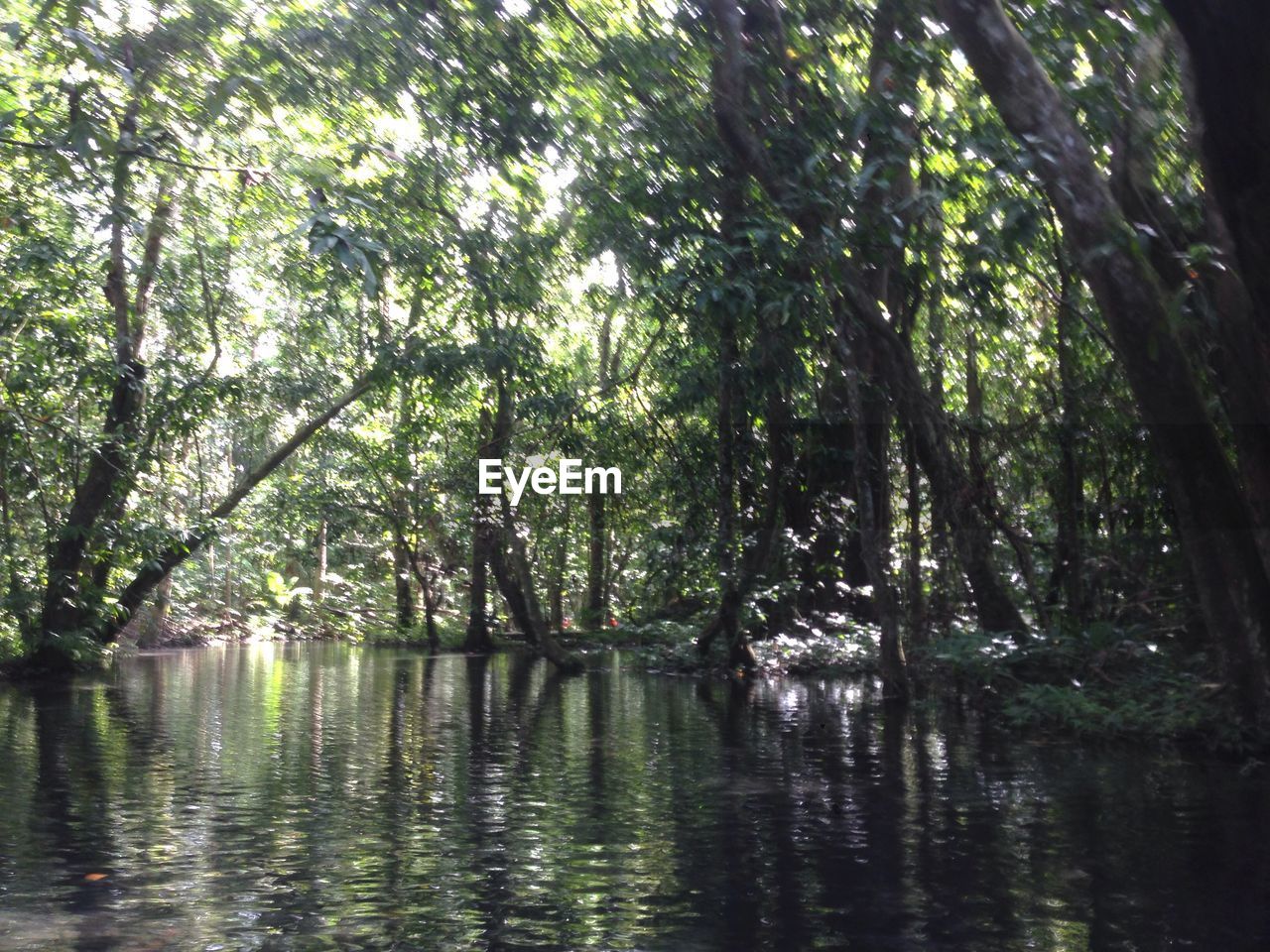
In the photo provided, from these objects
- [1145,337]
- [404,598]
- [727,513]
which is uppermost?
[1145,337]

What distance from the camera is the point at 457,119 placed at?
37.6 ft

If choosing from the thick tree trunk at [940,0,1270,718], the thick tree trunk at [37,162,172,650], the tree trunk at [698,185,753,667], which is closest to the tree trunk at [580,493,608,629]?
the tree trunk at [698,185,753,667]

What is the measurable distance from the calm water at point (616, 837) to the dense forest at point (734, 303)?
199cm

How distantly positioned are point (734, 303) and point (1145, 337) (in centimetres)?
374

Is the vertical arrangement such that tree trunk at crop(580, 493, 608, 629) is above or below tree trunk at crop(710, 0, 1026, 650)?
below

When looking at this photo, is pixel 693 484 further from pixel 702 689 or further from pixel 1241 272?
pixel 1241 272

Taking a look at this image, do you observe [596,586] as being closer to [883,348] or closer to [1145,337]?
[883,348]

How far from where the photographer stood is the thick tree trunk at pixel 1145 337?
7.57m

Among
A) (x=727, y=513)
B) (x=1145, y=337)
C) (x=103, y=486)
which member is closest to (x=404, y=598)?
(x=103, y=486)

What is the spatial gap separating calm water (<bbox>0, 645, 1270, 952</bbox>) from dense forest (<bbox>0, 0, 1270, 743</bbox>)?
1.99 m

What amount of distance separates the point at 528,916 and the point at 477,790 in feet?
9.90

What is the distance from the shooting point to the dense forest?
7734 mm

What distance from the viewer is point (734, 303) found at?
10570 millimetres

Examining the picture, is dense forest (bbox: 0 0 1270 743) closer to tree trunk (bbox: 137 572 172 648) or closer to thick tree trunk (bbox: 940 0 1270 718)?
thick tree trunk (bbox: 940 0 1270 718)
